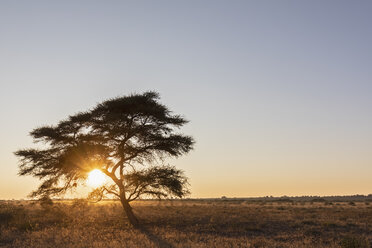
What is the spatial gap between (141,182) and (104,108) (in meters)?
5.99

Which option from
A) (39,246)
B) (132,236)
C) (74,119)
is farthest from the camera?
(74,119)

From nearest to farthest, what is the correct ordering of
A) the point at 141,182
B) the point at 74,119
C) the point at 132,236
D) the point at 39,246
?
the point at 39,246 < the point at 132,236 < the point at 141,182 < the point at 74,119

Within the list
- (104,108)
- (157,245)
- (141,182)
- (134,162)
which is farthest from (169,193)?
(157,245)

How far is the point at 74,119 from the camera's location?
2847cm

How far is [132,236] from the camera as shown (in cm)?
2036

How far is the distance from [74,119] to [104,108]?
8.15 ft

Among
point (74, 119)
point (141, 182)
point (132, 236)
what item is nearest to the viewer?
point (132, 236)

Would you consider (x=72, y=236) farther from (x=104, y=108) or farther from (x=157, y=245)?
(x=104, y=108)

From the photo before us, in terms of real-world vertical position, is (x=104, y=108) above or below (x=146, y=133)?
above

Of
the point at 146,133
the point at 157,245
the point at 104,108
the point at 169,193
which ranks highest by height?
the point at 104,108

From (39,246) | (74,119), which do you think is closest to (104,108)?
(74,119)

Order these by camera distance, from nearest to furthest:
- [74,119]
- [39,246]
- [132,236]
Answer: [39,246] → [132,236] → [74,119]

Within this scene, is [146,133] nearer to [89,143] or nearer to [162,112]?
[162,112]

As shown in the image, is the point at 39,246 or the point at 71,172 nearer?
the point at 39,246
